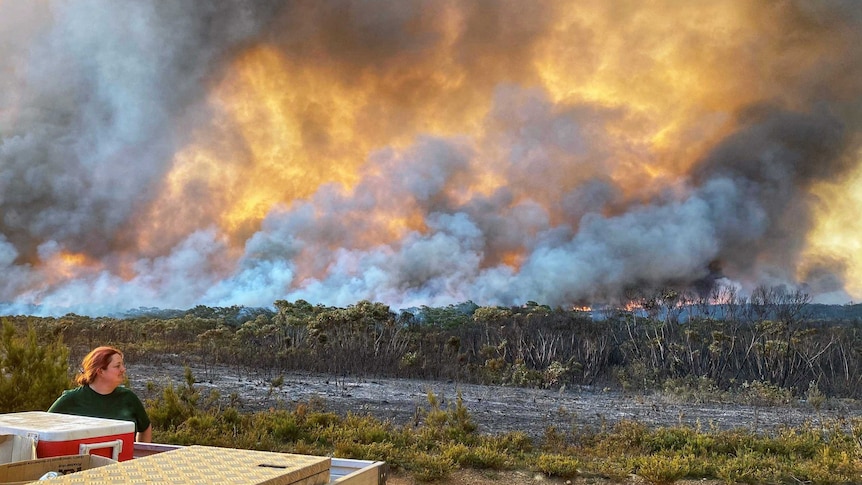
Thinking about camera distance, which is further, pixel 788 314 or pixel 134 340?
pixel 134 340

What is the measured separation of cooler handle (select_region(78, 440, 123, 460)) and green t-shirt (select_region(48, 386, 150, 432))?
5.13 feet

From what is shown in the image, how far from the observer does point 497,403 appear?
42.9ft

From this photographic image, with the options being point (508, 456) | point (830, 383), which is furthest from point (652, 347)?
point (508, 456)

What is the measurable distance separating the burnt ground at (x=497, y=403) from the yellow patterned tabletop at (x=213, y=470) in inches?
328

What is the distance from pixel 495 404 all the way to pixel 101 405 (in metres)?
10.1

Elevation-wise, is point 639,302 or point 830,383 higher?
point 639,302

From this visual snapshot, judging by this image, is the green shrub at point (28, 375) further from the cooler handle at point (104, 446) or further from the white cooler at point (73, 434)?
the cooler handle at point (104, 446)

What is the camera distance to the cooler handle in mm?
1958

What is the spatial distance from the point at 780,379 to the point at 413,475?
16056 millimetres

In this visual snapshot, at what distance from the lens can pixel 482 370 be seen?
1897 cm

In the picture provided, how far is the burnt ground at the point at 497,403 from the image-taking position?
10.7m

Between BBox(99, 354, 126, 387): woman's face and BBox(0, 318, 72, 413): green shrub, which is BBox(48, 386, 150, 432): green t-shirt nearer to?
BBox(99, 354, 126, 387): woman's face

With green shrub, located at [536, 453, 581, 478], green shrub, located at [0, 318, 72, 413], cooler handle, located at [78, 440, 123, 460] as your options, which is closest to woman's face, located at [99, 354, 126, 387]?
cooler handle, located at [78, 440, 123, 460]

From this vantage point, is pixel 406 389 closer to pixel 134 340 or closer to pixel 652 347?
pixel 652 347
